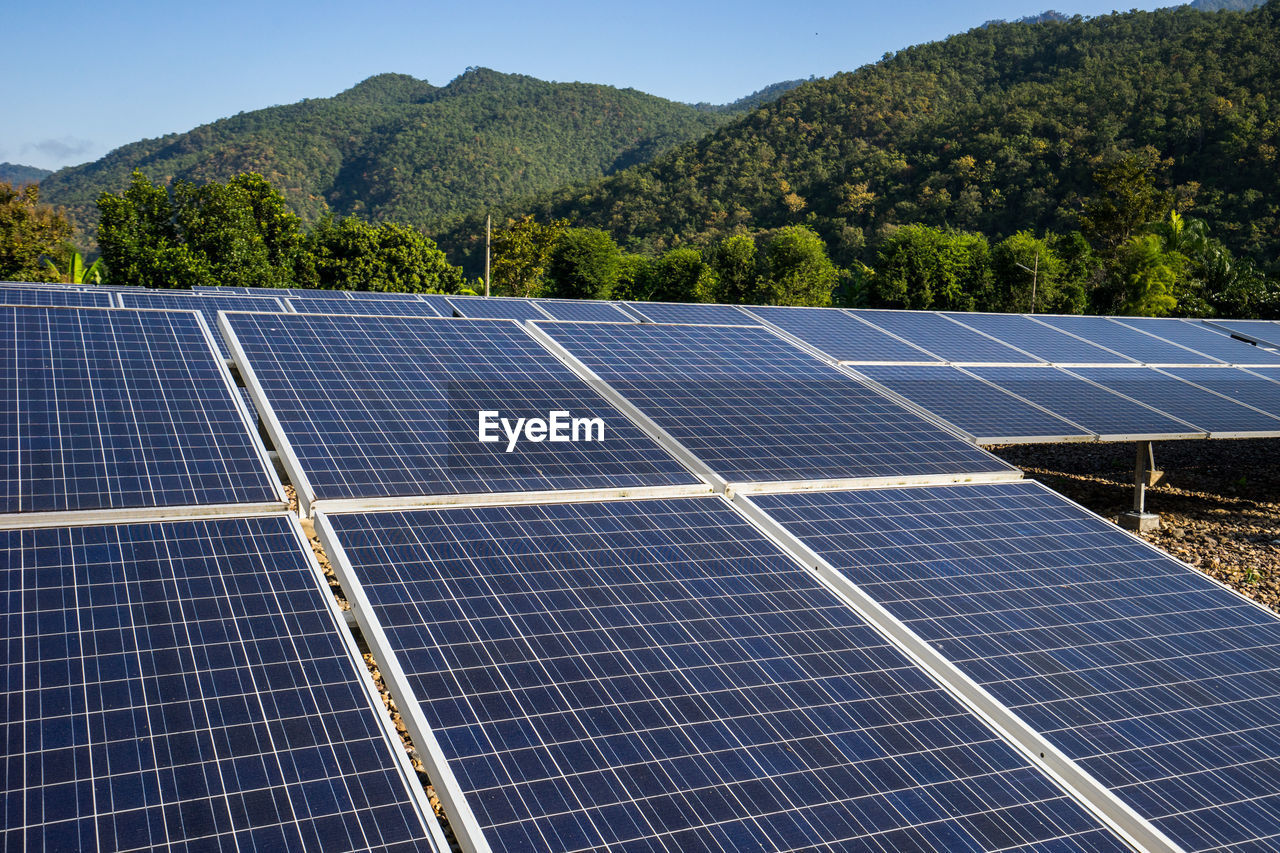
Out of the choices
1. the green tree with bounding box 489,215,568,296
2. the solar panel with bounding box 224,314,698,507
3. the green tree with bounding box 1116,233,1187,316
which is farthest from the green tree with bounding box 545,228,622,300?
the solar panel with bounding box 224,314,698,507

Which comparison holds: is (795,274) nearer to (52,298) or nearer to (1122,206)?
(1122,206)

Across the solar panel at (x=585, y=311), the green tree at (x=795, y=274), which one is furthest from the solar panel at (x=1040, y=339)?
the green tree at (x=795, y=274)

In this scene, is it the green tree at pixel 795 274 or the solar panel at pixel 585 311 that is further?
the green tree at pixel 795 274

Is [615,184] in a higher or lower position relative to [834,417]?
higher

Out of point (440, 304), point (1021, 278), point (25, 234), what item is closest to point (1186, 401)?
point (440, 304)

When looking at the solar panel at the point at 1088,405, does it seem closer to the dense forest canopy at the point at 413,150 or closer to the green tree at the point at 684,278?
the green tree at the point at 684,278

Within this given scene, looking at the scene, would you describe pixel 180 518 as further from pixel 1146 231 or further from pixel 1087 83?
pixel 1087 83

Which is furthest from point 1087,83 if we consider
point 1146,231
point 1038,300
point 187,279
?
point 187,279
